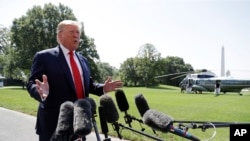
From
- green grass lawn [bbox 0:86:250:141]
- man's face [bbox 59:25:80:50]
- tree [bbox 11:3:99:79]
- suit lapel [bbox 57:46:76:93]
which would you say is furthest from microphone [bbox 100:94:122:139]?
tree [bbox 11:3:99:79]

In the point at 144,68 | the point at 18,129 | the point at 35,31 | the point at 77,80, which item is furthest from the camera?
the point at 144,68

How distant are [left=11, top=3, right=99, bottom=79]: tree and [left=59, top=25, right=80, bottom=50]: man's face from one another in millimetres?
57575

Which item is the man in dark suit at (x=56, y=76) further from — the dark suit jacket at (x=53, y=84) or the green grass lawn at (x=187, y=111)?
the green grass lawn at (x=187, y=111)

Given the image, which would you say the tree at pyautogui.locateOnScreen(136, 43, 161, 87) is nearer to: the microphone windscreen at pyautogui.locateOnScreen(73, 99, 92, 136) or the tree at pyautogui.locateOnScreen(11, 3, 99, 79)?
the tree at pyautogui.locateOnScreen(11, 3, 99, 79)

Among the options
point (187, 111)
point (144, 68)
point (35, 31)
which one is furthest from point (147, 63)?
point (187, 111)

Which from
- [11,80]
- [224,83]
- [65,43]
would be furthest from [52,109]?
[11,80]

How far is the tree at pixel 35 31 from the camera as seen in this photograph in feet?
196

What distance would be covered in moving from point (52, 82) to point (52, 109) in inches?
12.2

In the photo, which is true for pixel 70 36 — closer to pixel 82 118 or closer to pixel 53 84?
pixel 53 84

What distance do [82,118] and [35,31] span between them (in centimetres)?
6159

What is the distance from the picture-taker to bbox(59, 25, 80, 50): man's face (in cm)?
341

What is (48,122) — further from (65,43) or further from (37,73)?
(65,43)

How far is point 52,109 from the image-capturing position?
3.54 m

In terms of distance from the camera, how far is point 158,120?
218 centimetres
